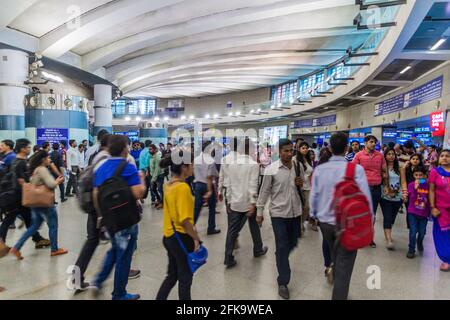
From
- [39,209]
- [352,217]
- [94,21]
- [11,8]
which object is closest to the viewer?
[352,217]

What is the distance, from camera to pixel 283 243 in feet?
10.1

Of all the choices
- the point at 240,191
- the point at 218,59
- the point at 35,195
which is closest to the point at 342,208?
the point at 240,191

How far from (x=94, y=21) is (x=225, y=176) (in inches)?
371

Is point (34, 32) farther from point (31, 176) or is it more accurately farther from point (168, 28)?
point (31, 176)

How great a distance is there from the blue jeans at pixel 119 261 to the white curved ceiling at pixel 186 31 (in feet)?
28.6

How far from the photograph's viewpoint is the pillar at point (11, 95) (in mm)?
9633

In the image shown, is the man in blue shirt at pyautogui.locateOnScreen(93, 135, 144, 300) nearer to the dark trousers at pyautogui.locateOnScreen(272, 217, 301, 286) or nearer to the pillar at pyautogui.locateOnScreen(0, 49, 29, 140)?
the dark trousers at pyautogui.locateOnScreen(272, 217, 301, 286)

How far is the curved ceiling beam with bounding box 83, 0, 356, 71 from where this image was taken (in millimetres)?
11258

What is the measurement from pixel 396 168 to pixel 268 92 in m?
26.0

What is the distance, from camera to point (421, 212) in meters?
4.04

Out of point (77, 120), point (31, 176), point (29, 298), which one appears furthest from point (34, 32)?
point (29, 298)

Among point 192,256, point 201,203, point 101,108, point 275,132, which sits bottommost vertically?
point 201,203

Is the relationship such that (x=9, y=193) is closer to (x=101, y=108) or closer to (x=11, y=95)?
(x=11, y=95)
